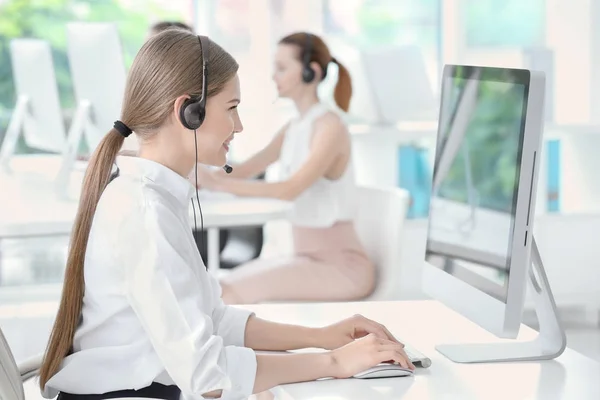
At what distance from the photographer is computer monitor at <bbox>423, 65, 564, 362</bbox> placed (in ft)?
5.08

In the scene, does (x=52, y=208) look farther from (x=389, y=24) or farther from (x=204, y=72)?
(x=389, y=24)

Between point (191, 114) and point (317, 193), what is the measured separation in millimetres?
1686

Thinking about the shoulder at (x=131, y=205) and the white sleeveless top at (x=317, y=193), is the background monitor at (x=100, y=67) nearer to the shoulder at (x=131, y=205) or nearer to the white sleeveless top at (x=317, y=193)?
the white sleeveless top at (x=317, y=193)

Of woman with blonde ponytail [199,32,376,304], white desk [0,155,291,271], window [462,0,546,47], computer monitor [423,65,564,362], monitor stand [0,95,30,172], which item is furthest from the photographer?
window [462,0,546,47]

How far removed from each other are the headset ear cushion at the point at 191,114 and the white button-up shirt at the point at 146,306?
8 cm

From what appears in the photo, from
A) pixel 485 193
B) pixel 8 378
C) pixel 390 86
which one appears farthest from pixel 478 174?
pixel 390 86

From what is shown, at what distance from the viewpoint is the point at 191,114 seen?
1.55 m

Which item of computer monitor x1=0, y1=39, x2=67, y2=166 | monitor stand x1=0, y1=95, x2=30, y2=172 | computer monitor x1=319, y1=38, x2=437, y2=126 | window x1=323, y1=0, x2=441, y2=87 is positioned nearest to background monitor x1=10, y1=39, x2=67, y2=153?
computer monitor x1=0, y1=39, x2=67, y2=166

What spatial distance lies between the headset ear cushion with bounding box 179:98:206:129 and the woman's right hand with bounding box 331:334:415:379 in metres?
0.40

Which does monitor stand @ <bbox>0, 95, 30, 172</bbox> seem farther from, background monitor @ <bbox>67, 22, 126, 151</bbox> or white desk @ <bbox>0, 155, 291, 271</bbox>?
background monitor @ <bbox>67, 22, 126, 151</bbox>

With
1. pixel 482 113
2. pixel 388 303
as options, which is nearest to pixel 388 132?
pixel 388 303

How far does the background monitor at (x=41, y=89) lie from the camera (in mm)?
3443

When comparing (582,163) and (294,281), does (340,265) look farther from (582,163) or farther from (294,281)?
(582,163)

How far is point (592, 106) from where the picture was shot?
15.7 feet
